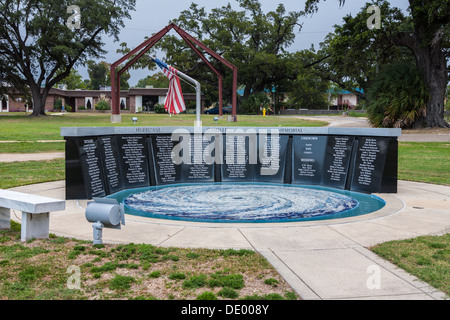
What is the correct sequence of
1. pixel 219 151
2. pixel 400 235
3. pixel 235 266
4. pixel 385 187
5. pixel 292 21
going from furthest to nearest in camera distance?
pixel 292 21
pixel 219 151
pixel 385 187
pixel 400 235
pixel 235 266

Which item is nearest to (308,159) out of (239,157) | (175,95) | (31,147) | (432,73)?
(239,157)

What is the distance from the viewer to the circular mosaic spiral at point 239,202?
8117 millimetres

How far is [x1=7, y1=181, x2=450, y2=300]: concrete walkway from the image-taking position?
4566 millimetres

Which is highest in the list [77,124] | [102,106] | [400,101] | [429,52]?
[429,52]

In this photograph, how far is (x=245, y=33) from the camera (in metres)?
66.2

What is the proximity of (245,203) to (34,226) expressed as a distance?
4391 mm

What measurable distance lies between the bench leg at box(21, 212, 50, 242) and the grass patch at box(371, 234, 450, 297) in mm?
4605

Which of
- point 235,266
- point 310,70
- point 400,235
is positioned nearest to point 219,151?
point 400,235

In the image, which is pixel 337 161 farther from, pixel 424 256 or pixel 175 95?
pixel 175 95

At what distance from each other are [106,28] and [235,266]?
154 ft

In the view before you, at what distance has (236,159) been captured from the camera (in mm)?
12305

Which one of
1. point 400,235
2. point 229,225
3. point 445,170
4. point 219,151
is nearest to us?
point 400,235

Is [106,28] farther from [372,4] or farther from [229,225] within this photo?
[229,225]

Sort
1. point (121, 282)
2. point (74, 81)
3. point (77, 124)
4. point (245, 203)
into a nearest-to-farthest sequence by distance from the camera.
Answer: point (121, 282), point (245, 203), point (77, 124), point (74, 81)
